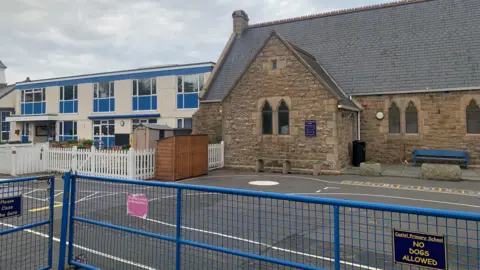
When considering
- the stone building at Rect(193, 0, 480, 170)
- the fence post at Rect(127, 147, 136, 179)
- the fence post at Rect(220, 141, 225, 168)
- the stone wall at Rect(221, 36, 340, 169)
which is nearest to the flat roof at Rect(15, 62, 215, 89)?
the stone building at Rect(193, 0, 480, 170)

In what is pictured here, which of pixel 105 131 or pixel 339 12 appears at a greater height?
pixel 339 12

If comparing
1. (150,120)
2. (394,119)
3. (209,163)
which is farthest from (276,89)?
(150,120)

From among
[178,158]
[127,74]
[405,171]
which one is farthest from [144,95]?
[405,171]

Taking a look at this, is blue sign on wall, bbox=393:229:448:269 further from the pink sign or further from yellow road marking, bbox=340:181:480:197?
yellow road marking, bbox=340:181:480:197

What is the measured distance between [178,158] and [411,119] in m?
12.5

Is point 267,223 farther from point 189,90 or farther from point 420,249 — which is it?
point 189,90

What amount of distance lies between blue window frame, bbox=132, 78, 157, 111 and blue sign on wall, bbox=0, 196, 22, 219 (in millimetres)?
23710

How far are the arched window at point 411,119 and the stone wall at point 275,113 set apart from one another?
196 inches

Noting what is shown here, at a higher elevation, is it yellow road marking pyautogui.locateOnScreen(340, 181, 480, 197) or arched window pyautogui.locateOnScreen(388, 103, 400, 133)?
arched window pyautogui.locateOnScreen(388, 103, 400, 133)

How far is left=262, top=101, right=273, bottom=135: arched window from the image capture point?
661 inches

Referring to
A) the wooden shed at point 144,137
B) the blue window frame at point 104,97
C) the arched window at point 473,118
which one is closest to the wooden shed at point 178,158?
the wooden shed at point 144,137

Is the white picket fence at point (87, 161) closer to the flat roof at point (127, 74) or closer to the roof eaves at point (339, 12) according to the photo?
the flat roof at point (127, 74)

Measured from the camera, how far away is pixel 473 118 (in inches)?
611

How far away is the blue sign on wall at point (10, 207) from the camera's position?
13.3ft
